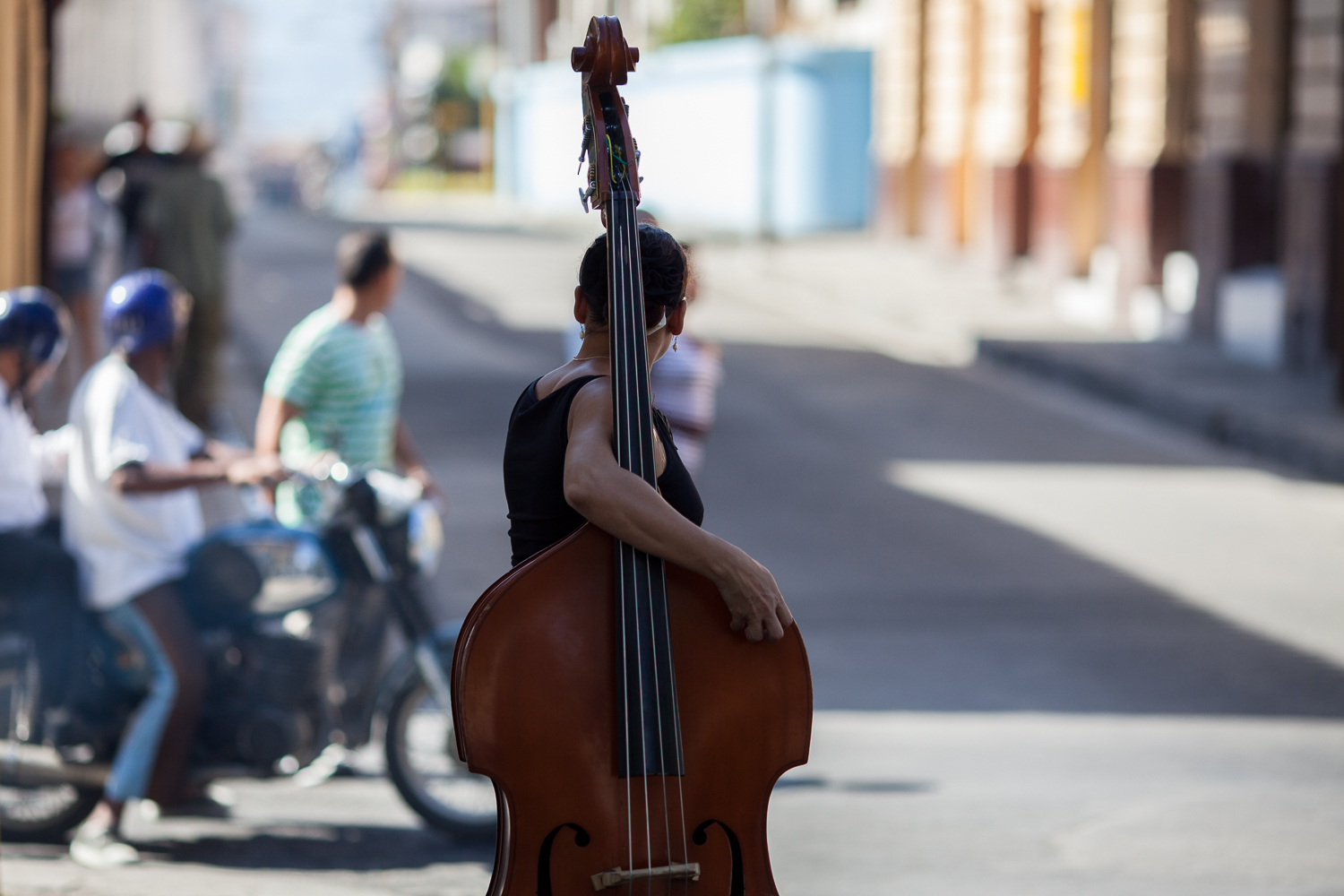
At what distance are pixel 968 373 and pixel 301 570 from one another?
1103 centimetres

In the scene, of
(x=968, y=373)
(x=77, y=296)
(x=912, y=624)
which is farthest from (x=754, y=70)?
(x=912, y=624)

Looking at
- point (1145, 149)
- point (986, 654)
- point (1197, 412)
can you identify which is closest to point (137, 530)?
point (986, 654)

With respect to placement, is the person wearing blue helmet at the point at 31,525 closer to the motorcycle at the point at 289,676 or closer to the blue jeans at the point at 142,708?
the motorcycle at the point at 289,676

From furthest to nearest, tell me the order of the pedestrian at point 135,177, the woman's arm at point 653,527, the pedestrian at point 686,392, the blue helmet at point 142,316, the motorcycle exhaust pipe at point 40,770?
1. the pedestrian at point 135,177
2. the pedestrian at point 686,392
3. the motorcycle exhaust pipe at point 40,770
4. the blue helmet at point 142,316
5. the woman's arm at point 653,527

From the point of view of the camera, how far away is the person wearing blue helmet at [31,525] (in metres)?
4.73

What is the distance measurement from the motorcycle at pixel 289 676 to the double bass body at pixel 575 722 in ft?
7.31

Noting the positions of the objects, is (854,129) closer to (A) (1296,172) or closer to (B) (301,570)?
(A) (1296,172)

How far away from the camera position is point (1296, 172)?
14.6 m

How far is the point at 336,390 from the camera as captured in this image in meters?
5.76

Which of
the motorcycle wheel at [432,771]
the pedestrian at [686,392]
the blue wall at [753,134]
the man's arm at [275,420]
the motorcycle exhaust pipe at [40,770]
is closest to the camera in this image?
the motorcycle exhaust pipe at [40,770]

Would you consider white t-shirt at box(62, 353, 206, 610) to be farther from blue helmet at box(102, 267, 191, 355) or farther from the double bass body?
the double bass body

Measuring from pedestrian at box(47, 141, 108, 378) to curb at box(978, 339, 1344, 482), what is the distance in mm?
7588

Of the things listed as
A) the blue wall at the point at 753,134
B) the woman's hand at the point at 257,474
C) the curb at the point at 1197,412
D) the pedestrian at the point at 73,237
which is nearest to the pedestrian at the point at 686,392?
the woman's hand at the point at 257,474

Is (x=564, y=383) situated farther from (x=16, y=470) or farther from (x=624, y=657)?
(x=16, y=470)
